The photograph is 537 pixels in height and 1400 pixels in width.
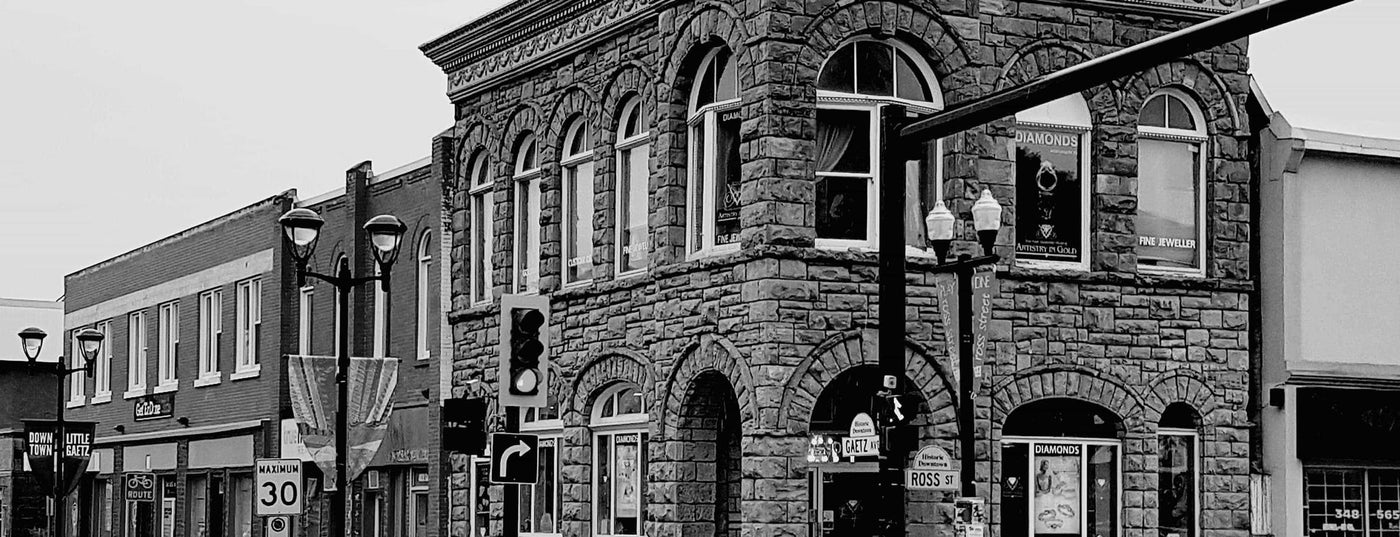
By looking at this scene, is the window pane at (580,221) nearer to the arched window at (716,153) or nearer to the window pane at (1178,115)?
the arched window at (716,153)

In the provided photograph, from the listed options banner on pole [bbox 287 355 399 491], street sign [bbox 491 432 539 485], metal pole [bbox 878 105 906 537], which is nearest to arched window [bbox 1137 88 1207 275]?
metal pole [bbox 878 105 906 537]

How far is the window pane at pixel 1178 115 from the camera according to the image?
2625cm

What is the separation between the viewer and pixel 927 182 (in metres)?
25.1

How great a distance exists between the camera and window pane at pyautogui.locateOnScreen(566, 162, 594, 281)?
94.4 feet

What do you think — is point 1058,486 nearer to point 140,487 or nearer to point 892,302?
point 892,302

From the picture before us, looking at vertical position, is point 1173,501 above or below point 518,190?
below

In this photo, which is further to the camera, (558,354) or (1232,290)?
(558,354)

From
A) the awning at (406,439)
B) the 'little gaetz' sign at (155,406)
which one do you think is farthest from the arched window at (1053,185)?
the 'little gaetz' sign at (155,406)

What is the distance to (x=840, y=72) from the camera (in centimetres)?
2458

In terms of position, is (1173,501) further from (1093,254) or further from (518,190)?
(518,190)

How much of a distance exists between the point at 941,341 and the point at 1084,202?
270 centimetres

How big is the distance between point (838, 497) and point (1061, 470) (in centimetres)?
274

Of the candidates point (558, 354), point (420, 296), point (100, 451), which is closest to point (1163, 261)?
point (558, 354)

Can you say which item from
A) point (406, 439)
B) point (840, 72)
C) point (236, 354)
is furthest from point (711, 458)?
point (236, 354)
